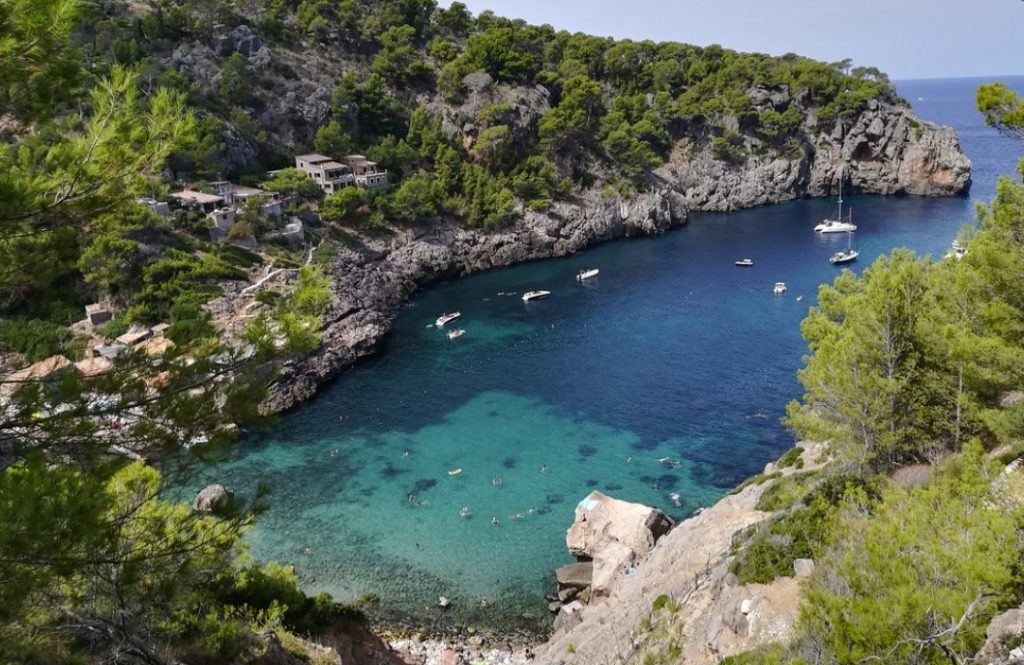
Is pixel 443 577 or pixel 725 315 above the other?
pixel 725 315

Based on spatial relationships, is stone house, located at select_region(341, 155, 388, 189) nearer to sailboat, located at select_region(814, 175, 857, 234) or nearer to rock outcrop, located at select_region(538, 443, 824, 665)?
sailboat, located at select_region(814, 175, 857, 234)

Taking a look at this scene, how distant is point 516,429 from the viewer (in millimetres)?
37625

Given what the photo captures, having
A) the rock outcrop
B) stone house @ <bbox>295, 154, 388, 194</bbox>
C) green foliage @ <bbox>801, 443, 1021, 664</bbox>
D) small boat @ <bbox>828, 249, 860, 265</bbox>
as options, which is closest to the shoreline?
the rock outcrop

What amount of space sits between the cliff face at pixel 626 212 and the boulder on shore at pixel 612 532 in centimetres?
1985

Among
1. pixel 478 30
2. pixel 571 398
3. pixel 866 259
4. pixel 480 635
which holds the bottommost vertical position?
pixel 480 635

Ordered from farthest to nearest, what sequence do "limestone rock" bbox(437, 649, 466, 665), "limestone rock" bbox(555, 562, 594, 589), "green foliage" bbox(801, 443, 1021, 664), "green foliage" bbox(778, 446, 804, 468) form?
"green foliage" bbox(778, 446, 804, 468)
"limestone rock" bbox(555, 562, 594, 589)
"limestone rock" bbox(437, 649, 466, 665)
"green foliage" bbox(801, 443, 1021, 664)

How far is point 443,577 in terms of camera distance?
26266 mm

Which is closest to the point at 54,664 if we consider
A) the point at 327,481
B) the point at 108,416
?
the point at 108,416

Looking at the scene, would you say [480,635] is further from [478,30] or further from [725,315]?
[478,30]

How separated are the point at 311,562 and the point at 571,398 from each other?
19.1 m

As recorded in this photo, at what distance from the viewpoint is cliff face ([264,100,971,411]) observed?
48.8 m

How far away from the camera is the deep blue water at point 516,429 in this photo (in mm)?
27391

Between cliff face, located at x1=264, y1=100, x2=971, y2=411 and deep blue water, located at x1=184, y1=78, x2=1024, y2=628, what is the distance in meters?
2.38

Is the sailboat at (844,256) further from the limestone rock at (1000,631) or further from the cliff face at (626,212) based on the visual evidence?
the limestone rock at (1000,631)
